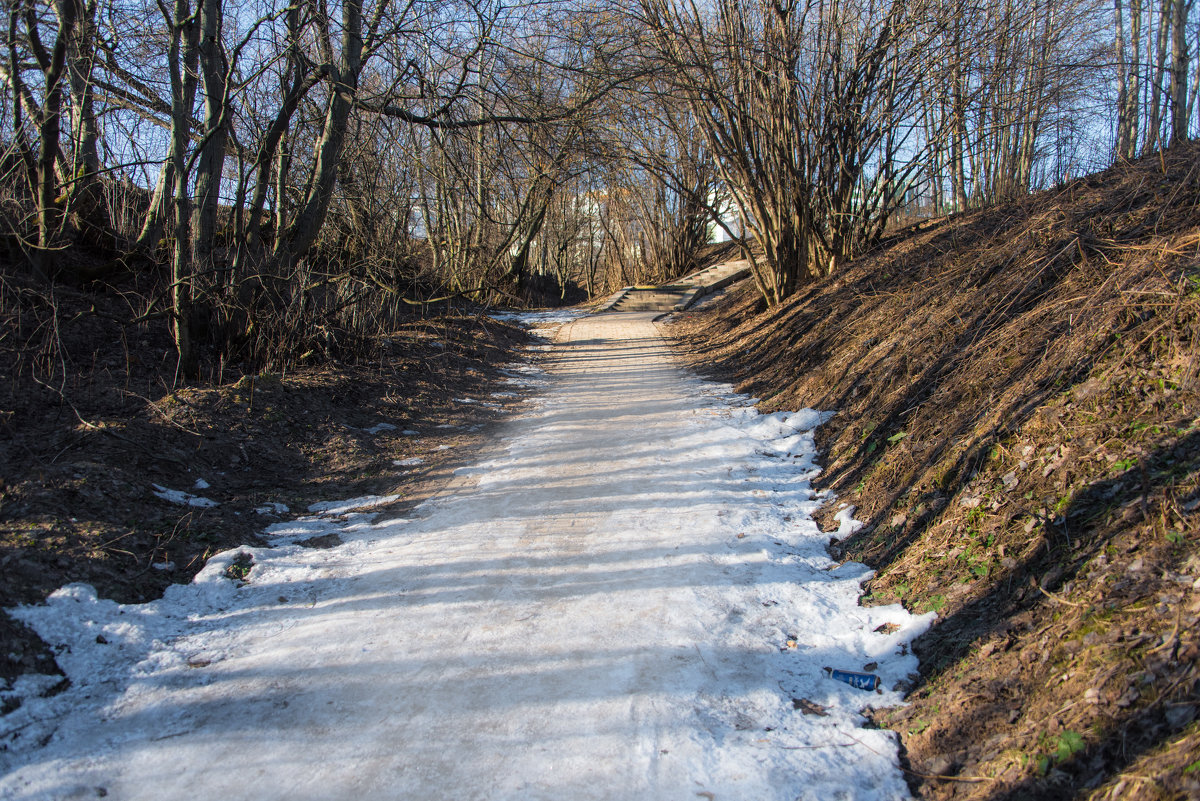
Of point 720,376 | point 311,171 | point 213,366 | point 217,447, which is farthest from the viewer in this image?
point 720,376

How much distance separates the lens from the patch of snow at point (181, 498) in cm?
453

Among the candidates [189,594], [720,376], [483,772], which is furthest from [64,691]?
[720,376]

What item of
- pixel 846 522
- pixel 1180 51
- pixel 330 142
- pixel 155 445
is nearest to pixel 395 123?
pixel 330 142

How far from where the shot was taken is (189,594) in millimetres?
3701

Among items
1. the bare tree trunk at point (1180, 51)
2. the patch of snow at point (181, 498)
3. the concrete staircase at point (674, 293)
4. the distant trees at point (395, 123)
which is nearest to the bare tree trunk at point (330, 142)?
the distant trees at point (395, 123)

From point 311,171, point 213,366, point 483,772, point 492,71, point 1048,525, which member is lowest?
point 483,772

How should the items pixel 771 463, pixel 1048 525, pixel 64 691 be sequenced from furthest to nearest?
pixel 771 463
pixel 1048 525
pixel 64 691

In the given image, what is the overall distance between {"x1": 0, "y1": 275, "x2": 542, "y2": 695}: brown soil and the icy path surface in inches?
11.4

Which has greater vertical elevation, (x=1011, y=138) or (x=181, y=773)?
(x=1011, y=138)

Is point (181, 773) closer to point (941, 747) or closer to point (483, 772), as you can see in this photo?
point (483, 772)

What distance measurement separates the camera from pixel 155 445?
16.6 feet

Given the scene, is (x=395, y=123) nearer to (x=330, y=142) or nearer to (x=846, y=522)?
(x=330, y=142)

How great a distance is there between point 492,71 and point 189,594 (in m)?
6.82

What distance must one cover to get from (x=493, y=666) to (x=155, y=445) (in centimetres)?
362
